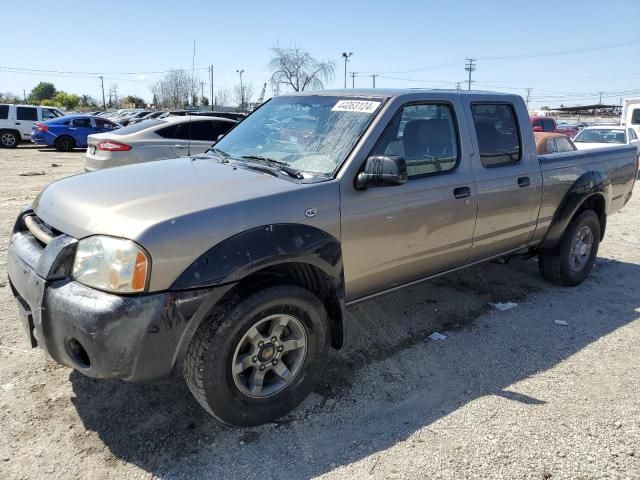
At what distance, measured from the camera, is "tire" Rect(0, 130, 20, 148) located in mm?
21531

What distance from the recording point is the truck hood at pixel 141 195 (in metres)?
2.45

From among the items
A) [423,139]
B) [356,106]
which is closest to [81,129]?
[356,106]

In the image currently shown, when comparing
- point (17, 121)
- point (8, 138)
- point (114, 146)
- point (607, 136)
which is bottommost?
point (114, 146)

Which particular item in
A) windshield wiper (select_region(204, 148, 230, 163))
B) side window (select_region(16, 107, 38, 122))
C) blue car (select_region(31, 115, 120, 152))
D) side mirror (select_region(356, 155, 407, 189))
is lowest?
side mirror (select_region(356, 155, 407, 189))

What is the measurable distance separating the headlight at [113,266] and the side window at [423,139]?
1.66 metres

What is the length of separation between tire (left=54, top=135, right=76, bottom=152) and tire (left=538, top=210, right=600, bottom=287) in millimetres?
20344

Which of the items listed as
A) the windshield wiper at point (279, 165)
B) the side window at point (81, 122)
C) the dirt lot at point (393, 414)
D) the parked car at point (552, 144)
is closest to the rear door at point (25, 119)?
the side window at point (81, 122)

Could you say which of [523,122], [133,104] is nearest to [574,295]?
[523,122]

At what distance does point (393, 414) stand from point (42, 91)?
345 feet

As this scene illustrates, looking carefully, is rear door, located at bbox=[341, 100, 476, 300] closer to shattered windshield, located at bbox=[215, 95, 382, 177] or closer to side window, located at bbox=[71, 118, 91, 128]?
shattered windshield, located at bbox=[215, 95, 382, 177]

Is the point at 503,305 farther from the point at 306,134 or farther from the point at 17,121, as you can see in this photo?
the point at 17,121

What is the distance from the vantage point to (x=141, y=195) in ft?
8.86

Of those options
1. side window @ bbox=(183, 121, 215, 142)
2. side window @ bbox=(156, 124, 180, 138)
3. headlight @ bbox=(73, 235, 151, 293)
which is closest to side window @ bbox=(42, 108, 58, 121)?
side window @ bbox=(183, 121, 215, 142)

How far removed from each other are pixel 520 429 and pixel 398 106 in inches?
84.7
